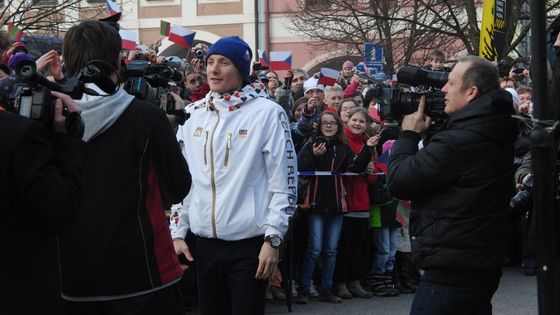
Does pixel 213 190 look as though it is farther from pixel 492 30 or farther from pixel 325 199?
pixel 492 30

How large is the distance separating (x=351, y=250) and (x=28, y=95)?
23.0ft

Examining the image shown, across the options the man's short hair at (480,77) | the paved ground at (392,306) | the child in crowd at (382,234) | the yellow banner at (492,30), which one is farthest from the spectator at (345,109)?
the man's short hair at (480,77)

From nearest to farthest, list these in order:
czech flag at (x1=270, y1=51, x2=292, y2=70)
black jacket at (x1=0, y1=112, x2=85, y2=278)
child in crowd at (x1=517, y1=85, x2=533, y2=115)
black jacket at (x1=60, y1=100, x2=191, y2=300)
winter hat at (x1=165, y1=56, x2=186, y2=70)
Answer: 1. black jacket at (x1=0, y1=112, x2=85, y2=278)
2. black jacket at (x1=60, y1=100, x2=191, y2=300)
3. winter hat at (x1=165, y1=56, x2=186, y2=70)
4. child in crowd at (x1=517, y1=85, x2=533, y2=115)
5. czech flag at (x1=270, y1=51, x2=292, y2=70)

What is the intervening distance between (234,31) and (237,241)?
35.5 metres

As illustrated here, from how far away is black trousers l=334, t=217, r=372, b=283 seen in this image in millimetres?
9703

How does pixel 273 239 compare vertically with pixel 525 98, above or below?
below

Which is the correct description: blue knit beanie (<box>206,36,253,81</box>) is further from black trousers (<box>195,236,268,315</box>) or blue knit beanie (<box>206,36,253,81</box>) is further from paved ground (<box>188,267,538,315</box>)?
paved ground (<box>188,267,538,315</box>)

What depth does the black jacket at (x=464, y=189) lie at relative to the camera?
430cm


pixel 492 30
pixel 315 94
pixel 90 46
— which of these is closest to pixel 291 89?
pixel 315 94

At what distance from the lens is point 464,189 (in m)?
4.32

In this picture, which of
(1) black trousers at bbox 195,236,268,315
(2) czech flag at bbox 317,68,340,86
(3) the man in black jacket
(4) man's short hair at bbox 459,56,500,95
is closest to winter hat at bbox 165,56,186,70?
(1) black trousers at bbox 195,236,268,315

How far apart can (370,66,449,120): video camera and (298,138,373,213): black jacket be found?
4654 mm

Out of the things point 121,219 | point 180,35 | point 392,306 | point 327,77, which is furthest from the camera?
point 327,77

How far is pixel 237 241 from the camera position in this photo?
4719 mm
